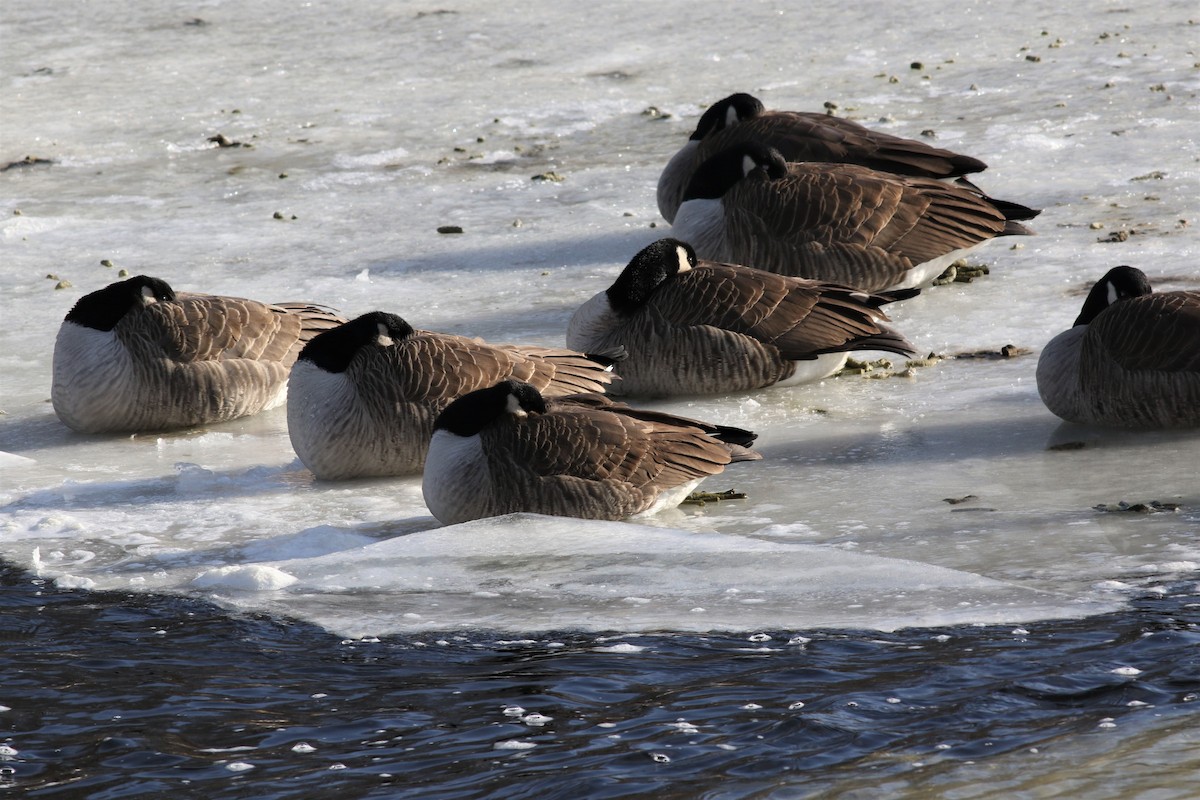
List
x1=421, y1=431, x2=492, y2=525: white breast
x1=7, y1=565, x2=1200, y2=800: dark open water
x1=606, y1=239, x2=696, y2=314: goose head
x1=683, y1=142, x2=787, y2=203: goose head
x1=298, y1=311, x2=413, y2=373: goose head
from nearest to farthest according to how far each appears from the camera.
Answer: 1. x1=7, y1=565, x2=1200, y2=800: dark open water
2. x1=421, y1=431, x2=492, y2=525: white breast
3. x1=298, y1=311, x2=413, y2=373: goose head
4. x1=606, y1=239, x2=696, y2=314: goose head
5. x1=683, y1=142, x2=787, y2=203: goose head

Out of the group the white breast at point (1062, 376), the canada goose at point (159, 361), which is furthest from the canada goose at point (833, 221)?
the canada goose at point (159, 361)

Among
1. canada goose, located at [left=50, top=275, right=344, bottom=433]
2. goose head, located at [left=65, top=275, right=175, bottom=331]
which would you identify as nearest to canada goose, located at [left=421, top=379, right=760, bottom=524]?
canada goose, located at [left=50, top=275, right=344, bottom=433]

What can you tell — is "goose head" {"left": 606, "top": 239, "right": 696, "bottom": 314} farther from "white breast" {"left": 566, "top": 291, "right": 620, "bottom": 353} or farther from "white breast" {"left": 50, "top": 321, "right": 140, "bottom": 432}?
"white breast" {"left": 50, "top": 321, "right": 140, "bottom": 432}

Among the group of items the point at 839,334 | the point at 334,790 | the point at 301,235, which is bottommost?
the point at 334,790

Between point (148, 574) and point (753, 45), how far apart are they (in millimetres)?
10961

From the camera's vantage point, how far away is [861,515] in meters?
6.12

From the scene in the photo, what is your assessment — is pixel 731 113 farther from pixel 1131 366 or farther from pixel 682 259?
pixel 1131 366

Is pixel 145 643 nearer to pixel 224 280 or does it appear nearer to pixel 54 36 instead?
pixel 224 280

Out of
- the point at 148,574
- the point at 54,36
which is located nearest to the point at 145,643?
the point at 148,574

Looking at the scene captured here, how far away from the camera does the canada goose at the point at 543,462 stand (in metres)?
6.20

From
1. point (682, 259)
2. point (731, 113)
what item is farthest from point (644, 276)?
point (731, 113)

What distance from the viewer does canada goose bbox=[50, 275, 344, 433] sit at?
25.5 feet

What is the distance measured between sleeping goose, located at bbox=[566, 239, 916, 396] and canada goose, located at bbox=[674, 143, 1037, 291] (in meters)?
1.00

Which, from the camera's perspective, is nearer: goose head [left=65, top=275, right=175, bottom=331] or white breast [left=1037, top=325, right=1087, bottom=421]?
white breast [left=1037, top=325, right=1087, bottom=421]
